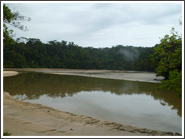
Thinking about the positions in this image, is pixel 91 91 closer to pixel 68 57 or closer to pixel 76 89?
pixel 76 89

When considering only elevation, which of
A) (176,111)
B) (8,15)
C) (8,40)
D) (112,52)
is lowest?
(176,111)

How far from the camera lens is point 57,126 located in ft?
18.3

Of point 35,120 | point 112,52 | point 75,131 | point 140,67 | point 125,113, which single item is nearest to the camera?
point 75,131

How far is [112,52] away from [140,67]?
3500 cm

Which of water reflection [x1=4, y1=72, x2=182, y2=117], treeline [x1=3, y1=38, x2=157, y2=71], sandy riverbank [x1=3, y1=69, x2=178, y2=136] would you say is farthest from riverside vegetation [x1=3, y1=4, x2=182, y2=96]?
sandy riverbank [x1=3, y1=69, x2=178, y2=136]

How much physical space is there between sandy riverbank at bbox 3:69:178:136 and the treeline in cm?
5549

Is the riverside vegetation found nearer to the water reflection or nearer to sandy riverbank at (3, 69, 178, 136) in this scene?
the water reflection

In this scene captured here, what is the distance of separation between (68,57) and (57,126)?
8244 centimetres

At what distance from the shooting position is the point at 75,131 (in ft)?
17.0

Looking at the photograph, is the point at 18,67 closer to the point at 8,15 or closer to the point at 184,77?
the point at 8,15

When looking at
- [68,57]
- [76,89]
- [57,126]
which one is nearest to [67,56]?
[68,57]

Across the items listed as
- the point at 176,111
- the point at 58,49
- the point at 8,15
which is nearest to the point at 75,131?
the point at 8,15

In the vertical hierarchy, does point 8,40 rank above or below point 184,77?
above

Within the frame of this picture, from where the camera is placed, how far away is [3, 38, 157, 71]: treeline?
64275mm
